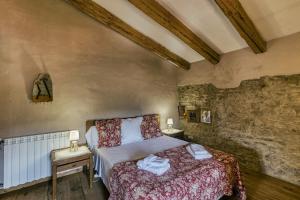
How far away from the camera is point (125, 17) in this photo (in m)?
3.16

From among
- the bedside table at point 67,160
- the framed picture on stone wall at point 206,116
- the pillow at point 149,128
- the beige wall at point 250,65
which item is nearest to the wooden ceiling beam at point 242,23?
the beige wall at point 250,65

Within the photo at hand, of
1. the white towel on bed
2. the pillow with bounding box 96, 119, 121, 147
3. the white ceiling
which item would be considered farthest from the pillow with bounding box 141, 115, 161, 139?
the white ceiling

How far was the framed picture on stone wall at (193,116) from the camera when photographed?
4.23 meters

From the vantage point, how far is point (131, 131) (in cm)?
336

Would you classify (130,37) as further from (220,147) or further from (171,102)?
(220,147)

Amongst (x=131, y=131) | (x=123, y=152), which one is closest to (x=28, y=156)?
(x=123, y=152)

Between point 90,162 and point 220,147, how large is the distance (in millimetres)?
2792

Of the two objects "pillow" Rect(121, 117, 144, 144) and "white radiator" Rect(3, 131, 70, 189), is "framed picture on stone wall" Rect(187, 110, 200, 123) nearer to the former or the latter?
"pillow" Rect(121, 117, 144, 144)

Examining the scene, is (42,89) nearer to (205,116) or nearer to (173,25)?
(173,25)

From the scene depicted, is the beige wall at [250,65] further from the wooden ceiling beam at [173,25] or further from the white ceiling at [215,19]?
the wooden ceiling beam at [173,25]

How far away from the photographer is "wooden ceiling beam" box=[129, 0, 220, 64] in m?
2.65

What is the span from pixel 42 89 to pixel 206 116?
3.47 metres

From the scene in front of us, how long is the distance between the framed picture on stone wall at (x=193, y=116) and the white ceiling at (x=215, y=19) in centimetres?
159

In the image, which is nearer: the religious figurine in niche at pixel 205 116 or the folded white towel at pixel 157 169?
the folded white towel at pixel 157 169
